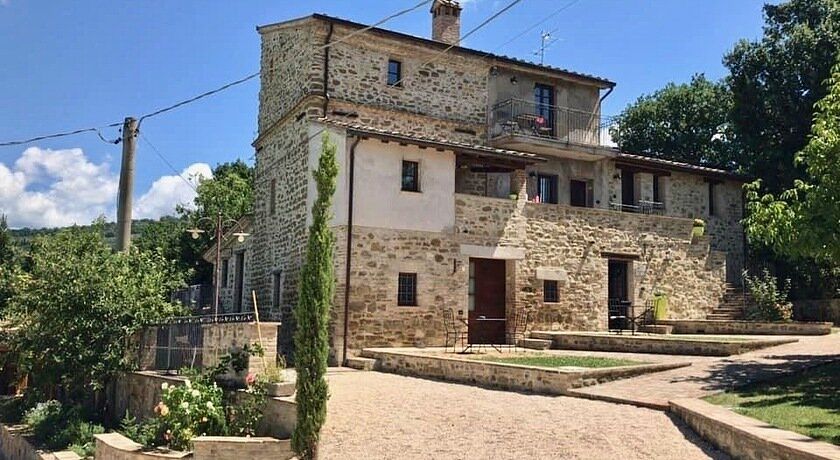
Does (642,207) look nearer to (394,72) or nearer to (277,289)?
(394,72)

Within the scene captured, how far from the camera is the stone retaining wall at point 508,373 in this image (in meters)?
12.0

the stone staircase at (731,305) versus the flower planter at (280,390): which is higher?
the stone staircase at (731,305)

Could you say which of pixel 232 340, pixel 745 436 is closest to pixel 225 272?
pixel 232 340

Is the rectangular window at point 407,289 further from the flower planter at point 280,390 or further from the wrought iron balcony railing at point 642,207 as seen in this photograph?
the wrought iron balcony railing at point 642,207

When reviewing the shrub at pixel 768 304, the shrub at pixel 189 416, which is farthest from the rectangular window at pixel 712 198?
the shrub at pixel 189 416

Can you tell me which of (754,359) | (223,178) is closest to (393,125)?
(754,359)

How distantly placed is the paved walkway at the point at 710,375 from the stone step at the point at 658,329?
6.04m

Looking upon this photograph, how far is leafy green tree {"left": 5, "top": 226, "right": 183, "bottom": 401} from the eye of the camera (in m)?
15.9

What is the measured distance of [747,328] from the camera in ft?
65.4

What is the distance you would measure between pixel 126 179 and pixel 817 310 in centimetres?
2172

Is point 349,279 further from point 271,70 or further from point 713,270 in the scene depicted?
point 713,270

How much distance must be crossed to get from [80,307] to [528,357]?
1020cm

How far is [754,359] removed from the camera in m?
14.0

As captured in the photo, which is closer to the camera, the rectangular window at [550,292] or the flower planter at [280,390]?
the flower planter at [280,390]
